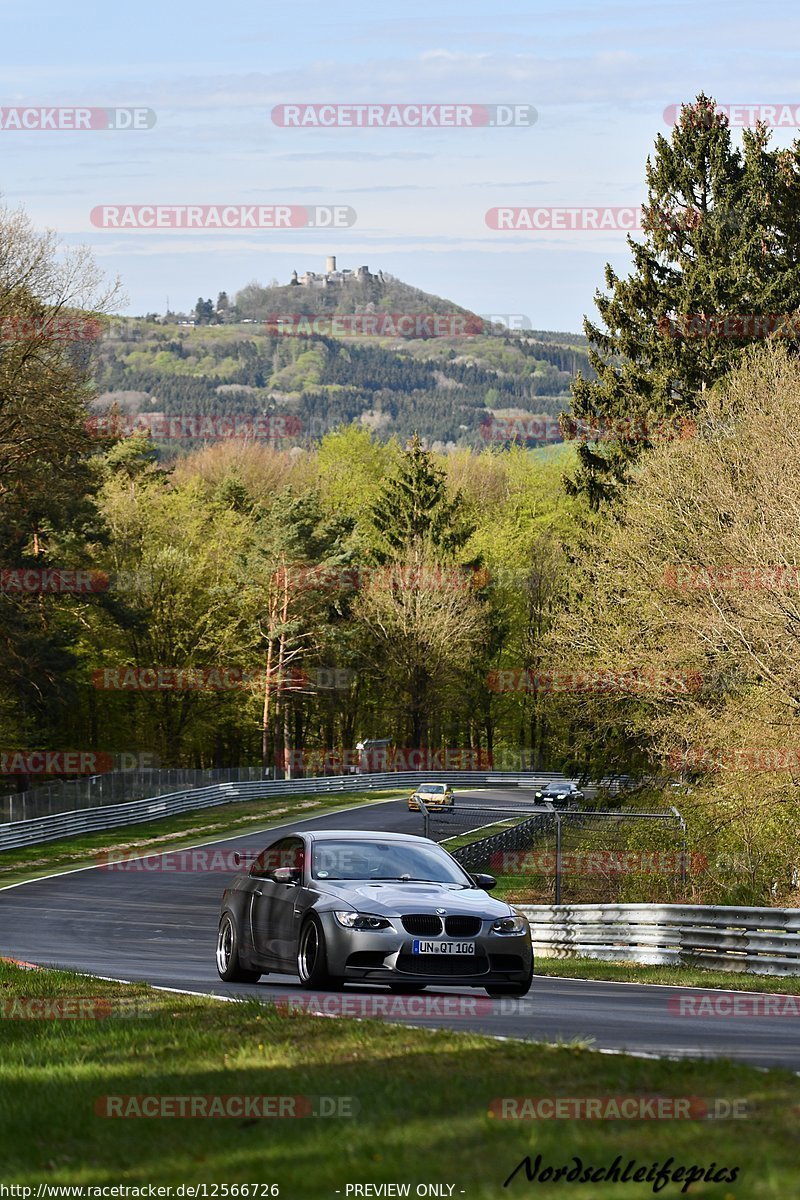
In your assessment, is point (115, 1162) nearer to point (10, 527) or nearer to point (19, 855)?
point (19, 855)

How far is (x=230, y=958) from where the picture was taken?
15570 mm

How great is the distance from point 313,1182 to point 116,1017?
5624 mm

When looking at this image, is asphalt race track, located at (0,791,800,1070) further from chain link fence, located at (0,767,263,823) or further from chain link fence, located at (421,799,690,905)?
chain link fence, located at (421,799,690,905)

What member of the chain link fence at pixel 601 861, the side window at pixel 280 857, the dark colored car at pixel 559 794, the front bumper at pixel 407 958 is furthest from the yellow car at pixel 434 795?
the front bumper at pixel 407 958

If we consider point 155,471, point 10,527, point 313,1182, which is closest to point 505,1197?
point 313,1182

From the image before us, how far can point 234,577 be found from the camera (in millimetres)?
83188

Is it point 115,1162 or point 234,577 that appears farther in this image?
point 234,577

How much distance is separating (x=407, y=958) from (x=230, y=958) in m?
2.93

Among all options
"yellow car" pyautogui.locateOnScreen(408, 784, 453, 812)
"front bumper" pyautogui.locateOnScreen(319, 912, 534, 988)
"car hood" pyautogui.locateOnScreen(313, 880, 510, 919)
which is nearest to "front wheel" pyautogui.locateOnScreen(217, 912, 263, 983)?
"car hood" pyautogui.locateOnScreen(313, 880, 510, 919)

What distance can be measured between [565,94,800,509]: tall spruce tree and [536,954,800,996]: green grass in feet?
90.8

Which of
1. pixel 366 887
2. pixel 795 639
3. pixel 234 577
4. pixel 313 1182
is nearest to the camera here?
pixel 313 1182

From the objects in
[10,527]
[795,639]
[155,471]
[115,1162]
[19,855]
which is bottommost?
[19,855]

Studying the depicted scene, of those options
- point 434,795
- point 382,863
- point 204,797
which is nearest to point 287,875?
point 382,863

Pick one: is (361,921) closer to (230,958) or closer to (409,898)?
(409,898)
